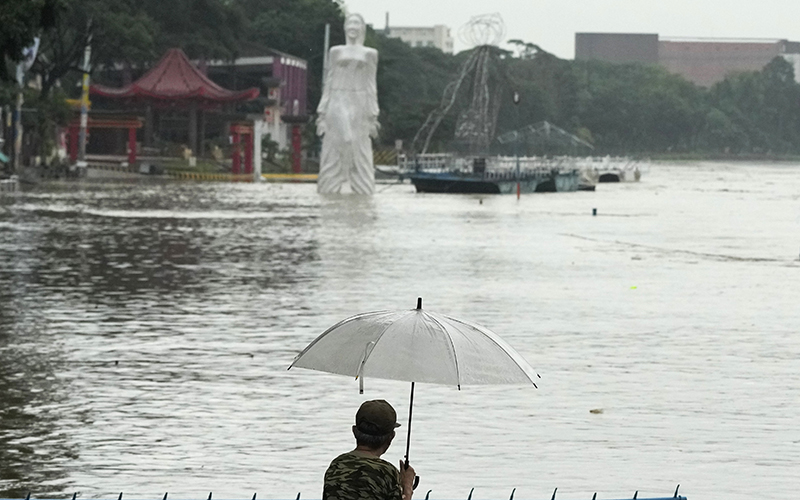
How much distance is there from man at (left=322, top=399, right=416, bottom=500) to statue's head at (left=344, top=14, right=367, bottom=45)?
5376 cm

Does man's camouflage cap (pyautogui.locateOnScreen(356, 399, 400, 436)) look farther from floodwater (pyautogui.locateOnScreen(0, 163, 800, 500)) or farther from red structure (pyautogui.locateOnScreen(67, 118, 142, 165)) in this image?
red structure (pyautogui.locateOnScreen(67, 118, 142, 165))

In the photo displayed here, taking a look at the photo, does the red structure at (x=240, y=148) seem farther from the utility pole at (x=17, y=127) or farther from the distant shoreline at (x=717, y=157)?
the distant shoreline at (x=717, y=157)

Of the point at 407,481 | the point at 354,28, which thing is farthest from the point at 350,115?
the point at 407,481

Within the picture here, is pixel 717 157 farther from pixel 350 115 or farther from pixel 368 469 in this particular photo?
pixel 368 469

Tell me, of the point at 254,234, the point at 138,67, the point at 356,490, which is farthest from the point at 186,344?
the point at 138,67

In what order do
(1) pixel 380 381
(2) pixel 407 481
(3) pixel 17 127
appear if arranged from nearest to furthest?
(2) pixel 407 481, (1) pixel 380 381, (3) pixel 17 127

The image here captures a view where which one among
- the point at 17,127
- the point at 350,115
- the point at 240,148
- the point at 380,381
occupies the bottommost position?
the point at 380,381

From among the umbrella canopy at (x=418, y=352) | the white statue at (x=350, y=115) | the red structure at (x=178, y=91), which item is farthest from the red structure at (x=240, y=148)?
the umbrella canopy at (x=418, y=352)

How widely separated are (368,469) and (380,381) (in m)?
7.26

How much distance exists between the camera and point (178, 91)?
250 ft

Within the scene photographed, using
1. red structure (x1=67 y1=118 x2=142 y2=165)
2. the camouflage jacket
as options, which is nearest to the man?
the camouflage jacket

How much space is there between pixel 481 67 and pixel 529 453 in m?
76.7

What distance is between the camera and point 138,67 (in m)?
83.9

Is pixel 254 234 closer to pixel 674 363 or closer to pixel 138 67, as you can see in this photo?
pixel 674 363
